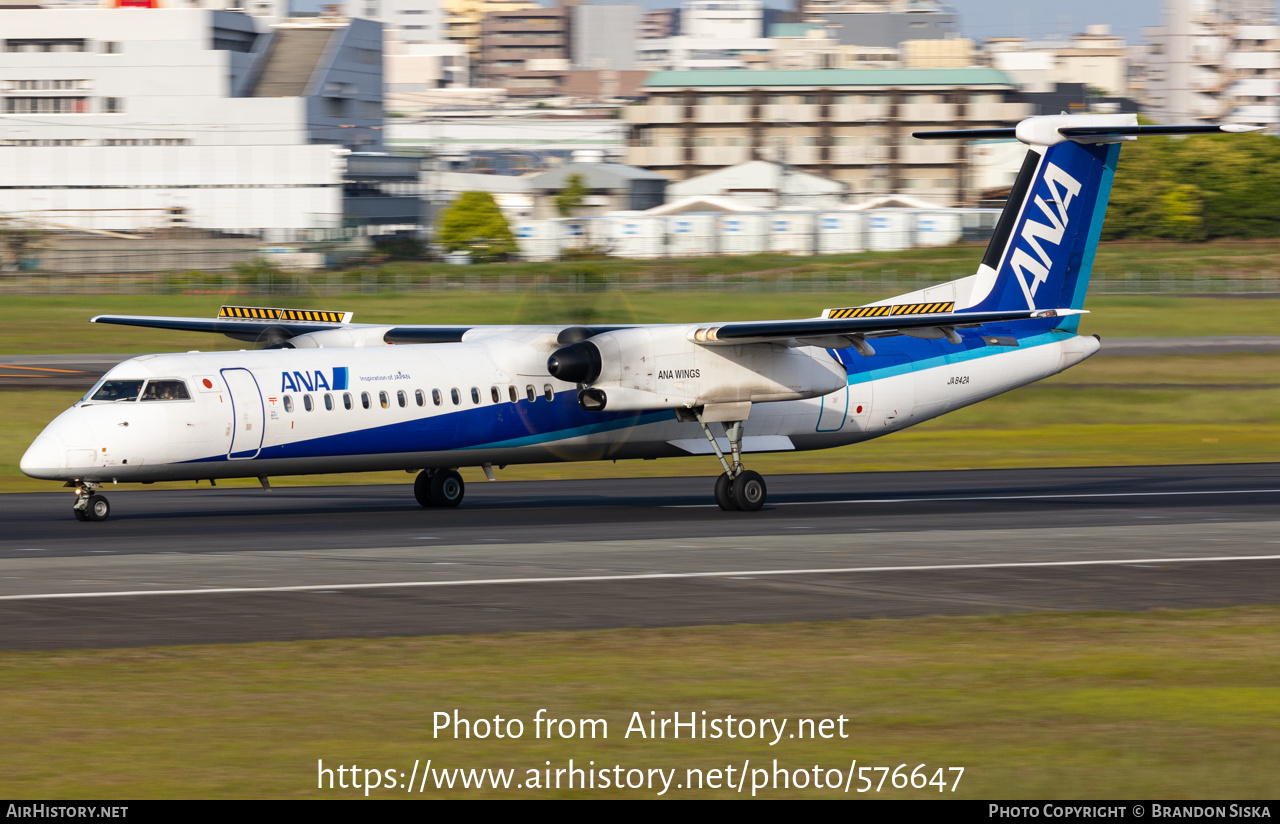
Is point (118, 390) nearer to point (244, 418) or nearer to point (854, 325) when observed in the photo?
point (244, 418)

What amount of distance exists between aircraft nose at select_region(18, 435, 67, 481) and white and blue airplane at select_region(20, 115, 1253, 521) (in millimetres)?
28

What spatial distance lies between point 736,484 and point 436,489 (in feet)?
16.9

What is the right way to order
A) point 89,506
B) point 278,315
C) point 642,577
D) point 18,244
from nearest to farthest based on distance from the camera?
point 642,577
point 89,506
point 278,315
point 18,244

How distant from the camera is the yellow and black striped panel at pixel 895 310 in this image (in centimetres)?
2672

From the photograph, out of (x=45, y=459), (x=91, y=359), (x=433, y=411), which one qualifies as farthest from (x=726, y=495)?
(x=91, y=359)

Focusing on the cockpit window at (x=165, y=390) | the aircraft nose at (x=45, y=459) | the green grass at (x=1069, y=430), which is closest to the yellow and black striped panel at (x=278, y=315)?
the green grass at (x=1069, y=430)

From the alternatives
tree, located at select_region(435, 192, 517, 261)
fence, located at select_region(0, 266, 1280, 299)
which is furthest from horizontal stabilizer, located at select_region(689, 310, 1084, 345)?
tree, located at select_region(435, 192, 517, 261)

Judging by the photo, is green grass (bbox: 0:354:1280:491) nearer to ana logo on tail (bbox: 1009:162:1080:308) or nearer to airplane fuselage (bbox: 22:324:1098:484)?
ana logo on tail (bbox: 1009:162:1080:308)

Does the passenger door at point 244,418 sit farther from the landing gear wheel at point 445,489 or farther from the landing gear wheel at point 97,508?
the landing gear wheel at point 445,489

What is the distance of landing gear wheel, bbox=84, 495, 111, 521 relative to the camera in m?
22.6

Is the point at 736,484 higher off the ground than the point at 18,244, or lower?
higher

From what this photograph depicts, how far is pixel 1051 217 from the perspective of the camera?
29.3 meters

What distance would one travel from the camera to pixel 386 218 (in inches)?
5231

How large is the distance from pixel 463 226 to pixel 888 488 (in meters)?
92.9
